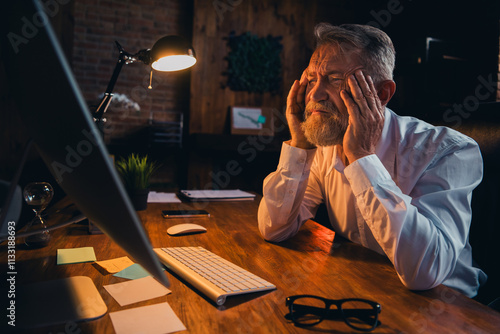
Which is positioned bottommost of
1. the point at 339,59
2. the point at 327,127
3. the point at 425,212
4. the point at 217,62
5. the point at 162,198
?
the point at 162,198

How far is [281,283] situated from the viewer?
740 mm

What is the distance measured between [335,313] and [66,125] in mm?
511

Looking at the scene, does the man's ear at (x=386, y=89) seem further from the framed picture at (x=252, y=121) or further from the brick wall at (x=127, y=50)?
the brick wall at (x=127, y=50)

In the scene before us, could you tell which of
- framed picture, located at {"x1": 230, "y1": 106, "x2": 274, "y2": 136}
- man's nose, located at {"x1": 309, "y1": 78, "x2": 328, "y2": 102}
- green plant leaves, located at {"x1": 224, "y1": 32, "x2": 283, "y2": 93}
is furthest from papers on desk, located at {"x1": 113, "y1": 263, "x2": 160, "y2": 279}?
green plant leaves, located at {"x1": 224, "y1": 32, "x2": 283, "y2": 93}

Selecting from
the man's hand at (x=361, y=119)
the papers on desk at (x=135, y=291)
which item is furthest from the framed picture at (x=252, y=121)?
the papers on desk at (x=135, y=291)

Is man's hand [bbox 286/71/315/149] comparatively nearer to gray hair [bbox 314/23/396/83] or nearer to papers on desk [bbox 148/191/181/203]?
gray hair [bbox 314/23/396/83]

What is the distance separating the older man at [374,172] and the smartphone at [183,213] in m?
0.33

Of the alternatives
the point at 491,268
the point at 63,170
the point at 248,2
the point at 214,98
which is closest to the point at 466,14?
the point at 248,2

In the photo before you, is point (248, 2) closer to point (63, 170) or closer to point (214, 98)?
point (214, 98)

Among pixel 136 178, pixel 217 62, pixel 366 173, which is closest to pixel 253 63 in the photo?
pixel 217 62

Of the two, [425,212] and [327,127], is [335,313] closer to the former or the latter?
[425,212]

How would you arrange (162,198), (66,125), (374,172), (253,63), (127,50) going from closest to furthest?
(66,125) < (374,172) < (162,198) < (127,50) < (253,63)

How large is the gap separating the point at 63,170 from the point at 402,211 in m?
0.73

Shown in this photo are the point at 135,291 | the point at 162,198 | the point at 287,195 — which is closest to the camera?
the point at 135,291
